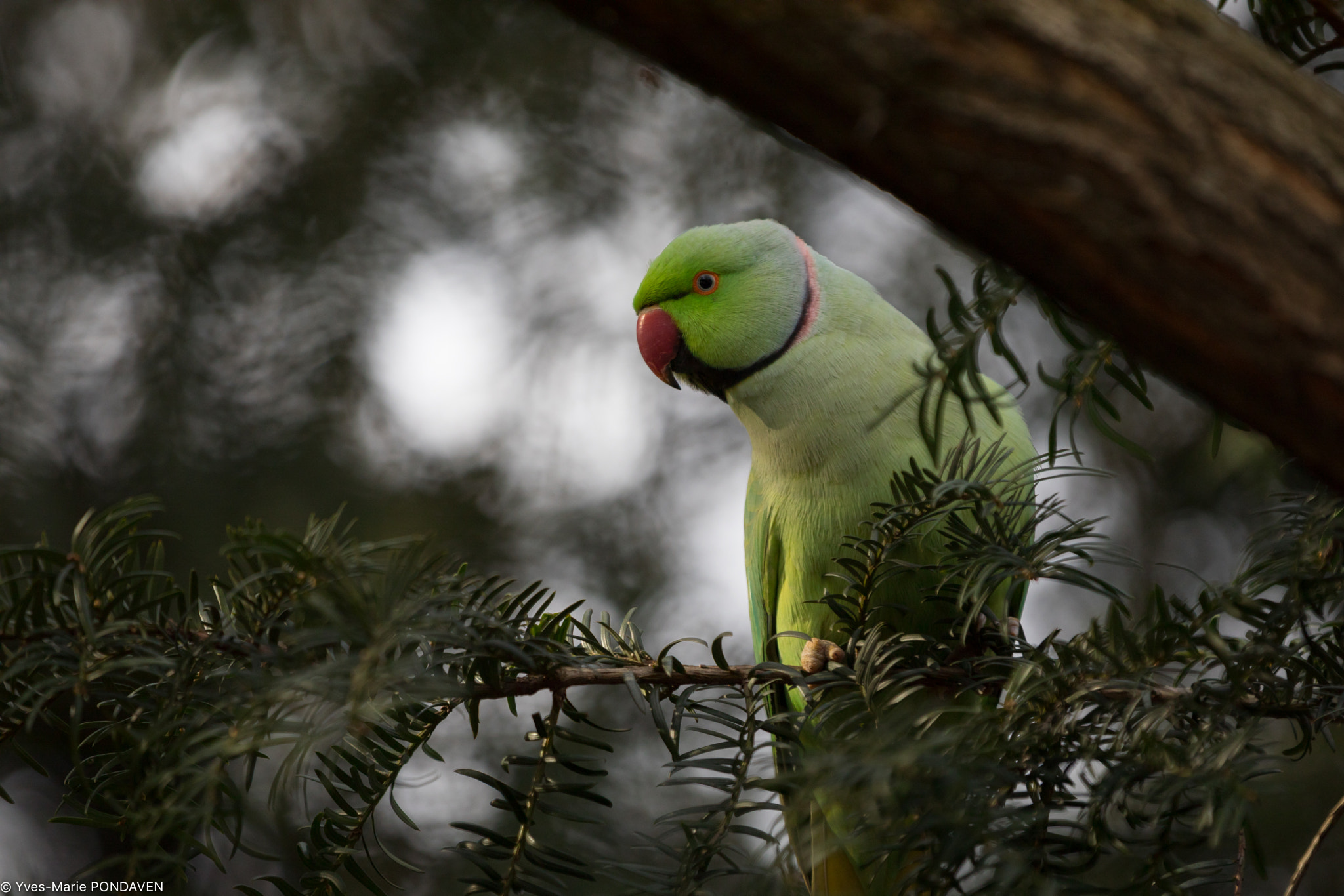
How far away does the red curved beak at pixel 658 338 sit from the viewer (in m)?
2.04

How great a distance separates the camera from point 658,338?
2.06 m

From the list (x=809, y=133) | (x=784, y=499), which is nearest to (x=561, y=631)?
(x=809, y=133)

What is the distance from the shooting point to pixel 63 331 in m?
2.61

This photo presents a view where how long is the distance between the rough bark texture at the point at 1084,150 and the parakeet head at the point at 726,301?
1332mm

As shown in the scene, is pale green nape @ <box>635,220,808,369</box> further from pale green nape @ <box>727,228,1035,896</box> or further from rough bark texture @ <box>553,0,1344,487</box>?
rough bark texture @ <box>553,0,1344,487</box>

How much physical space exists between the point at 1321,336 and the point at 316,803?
8.31 ft

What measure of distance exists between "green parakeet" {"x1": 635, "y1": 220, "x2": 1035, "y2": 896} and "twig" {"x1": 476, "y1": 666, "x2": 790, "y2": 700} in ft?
1.54

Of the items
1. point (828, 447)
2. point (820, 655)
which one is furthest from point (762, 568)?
point (820, 655)

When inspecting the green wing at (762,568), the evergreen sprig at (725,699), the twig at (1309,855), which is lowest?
the twig at (1309,855)

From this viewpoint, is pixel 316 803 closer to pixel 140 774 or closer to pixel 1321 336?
pixel 140 774

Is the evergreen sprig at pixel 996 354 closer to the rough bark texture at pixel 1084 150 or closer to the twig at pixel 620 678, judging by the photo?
the rough bark texture at pixel 1084 150

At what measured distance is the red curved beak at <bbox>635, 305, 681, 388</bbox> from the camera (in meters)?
2.04

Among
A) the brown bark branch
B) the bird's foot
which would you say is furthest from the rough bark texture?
the bird's foot

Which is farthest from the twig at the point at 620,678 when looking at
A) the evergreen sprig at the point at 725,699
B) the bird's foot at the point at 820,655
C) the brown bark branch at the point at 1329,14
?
the brown bark branch at the point at 1329,14
